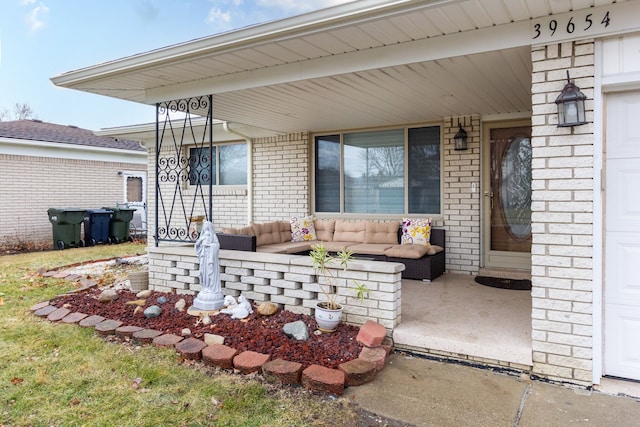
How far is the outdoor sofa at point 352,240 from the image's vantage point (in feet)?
17.2

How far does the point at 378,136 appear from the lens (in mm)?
6645

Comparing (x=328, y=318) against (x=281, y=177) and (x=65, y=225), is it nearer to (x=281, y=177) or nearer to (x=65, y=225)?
(x=281, y=177)

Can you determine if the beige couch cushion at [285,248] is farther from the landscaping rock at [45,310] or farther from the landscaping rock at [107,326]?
the landscaping rock at [45,310]

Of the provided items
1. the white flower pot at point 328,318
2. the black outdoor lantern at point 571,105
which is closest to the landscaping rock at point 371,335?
the white flower pot at point 328,318

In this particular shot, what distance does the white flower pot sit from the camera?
3.45 metres

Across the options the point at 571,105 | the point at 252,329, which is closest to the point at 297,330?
the point at 252,329

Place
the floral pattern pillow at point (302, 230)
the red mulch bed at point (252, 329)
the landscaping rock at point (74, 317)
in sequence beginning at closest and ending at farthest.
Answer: the red mulch bed at point (252, 329), the landscaping rock at point (74, 317), the floral pattern pillow at point (302, 230)

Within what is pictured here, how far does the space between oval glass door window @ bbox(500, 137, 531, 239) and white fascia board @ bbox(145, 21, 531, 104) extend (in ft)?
9.73

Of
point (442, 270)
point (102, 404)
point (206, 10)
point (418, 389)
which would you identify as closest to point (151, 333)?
point (102, 404)

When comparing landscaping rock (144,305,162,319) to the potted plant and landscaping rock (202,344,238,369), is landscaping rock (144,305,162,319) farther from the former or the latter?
the potted plant

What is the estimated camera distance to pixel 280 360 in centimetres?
293

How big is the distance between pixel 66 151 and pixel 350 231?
351 inches

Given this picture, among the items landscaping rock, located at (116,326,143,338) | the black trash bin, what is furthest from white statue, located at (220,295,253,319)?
the black trash bin

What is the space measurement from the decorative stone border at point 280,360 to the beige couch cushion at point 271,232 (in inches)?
99.1
